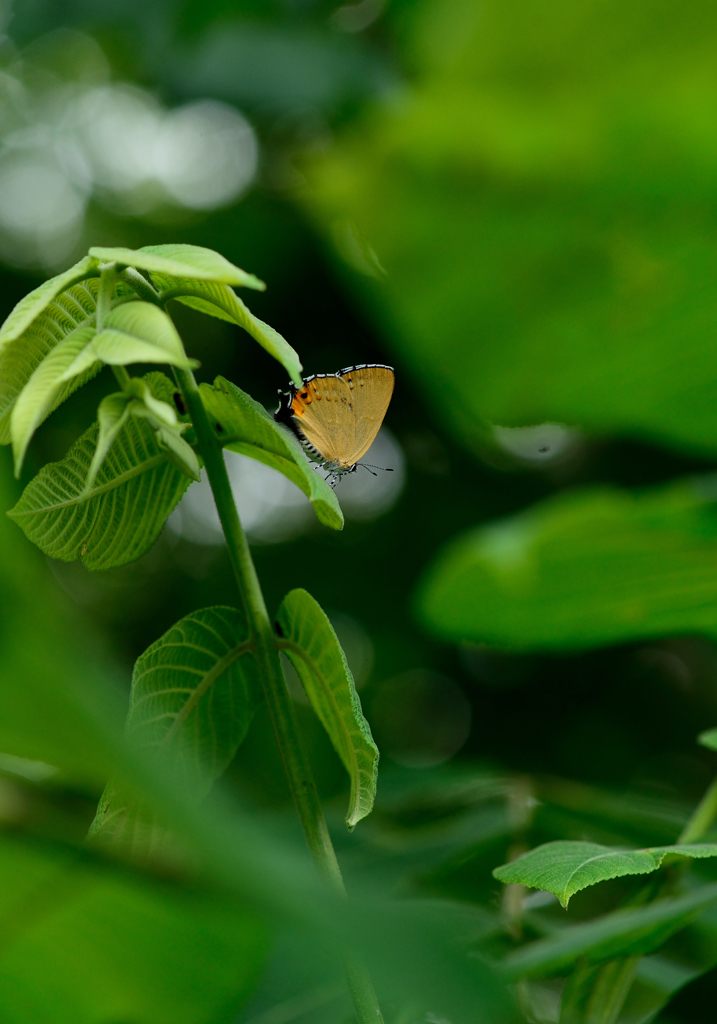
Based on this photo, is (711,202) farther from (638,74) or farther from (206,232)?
(206,232)

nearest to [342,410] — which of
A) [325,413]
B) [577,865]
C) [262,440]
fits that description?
[325,413]

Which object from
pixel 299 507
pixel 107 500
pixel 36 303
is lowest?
pixel 299 507

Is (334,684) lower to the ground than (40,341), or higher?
lower

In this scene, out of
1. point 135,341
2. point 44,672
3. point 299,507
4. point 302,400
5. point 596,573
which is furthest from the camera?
point 299,507

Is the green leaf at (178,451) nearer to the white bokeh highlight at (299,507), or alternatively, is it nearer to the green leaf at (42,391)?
the green leaf at (42,391)

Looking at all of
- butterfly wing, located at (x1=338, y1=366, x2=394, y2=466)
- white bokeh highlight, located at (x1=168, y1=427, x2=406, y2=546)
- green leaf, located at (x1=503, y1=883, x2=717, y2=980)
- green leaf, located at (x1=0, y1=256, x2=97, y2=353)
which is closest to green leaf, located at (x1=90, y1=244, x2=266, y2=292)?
green leaf, located at (x1=0, y1=256, x2=97, y2=353)

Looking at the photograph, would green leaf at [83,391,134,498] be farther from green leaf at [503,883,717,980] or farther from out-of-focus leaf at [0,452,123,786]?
green leaf at [503,883,717,980]

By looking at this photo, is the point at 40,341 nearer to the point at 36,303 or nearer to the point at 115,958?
the point at 36,303

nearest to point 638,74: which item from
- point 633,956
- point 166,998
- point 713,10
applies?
point 713,10
